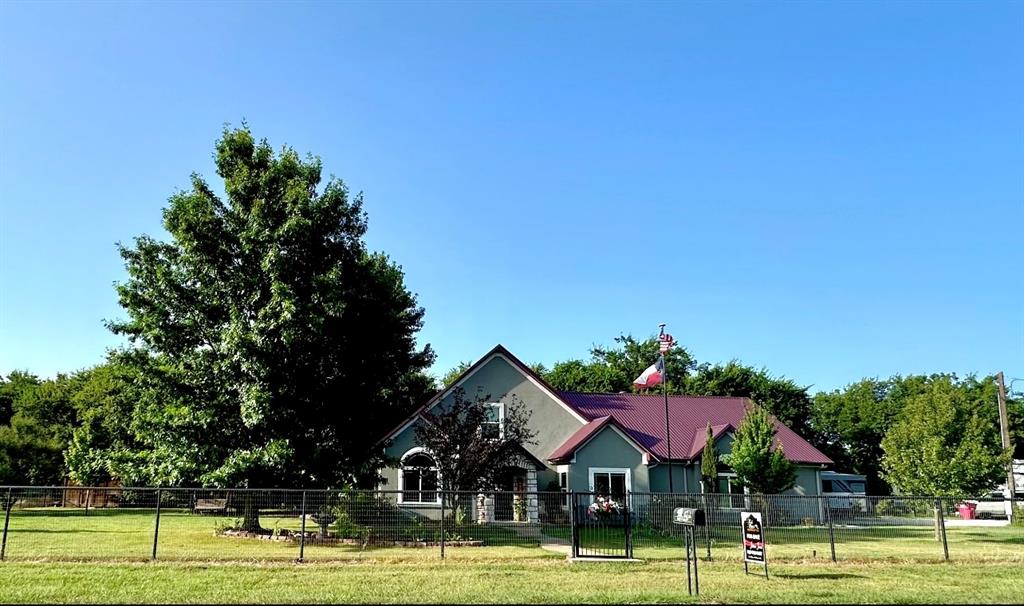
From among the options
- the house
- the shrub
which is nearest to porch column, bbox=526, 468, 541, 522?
the house

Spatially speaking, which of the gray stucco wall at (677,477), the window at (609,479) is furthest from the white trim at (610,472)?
the gray stucco wall at (677,477)

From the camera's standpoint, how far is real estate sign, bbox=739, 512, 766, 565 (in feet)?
47.5

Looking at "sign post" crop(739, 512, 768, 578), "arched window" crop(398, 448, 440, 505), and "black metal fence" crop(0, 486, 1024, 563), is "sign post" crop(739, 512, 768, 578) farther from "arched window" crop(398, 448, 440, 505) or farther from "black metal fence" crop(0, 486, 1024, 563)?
"arched window" crop(398, 448, 440, 505)

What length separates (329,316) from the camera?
75.8ft

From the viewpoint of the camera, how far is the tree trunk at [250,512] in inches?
826

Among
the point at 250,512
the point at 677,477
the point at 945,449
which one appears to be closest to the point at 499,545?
the point at 250,512

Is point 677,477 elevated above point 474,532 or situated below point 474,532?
above

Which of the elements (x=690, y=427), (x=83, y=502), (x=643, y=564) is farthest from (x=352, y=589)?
(x=83, y=502)

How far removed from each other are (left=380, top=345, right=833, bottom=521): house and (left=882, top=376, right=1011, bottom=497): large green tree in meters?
7.79

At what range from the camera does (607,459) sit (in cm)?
3062

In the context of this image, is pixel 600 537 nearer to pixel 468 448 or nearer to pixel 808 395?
pixel 468 448

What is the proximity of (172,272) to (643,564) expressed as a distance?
17.5m

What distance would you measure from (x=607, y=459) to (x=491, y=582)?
17.5m

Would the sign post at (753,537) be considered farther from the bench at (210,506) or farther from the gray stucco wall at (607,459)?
the bench at (210,506)
